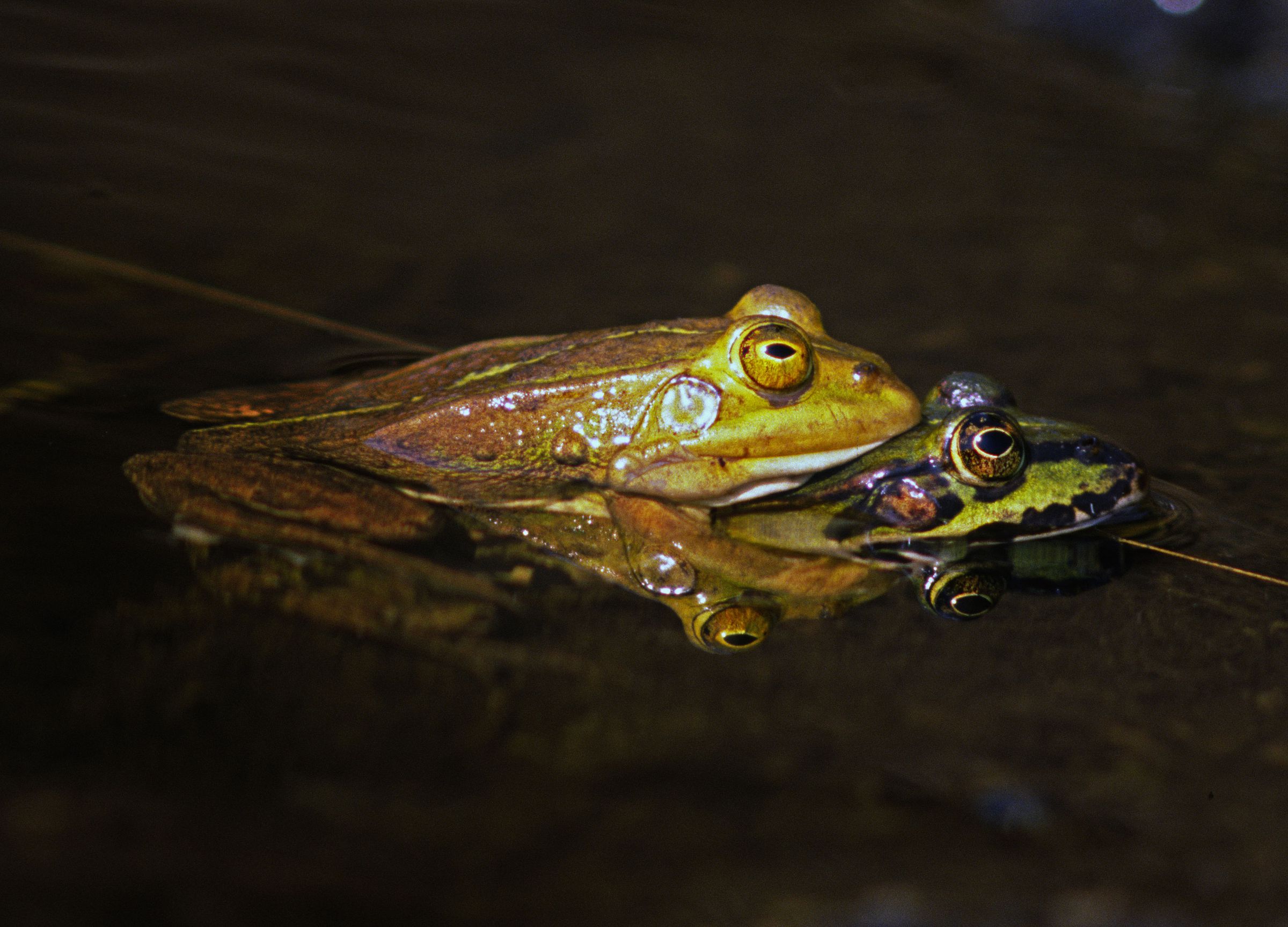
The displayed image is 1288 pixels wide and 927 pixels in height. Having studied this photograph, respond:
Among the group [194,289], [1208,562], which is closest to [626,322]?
[194,289]

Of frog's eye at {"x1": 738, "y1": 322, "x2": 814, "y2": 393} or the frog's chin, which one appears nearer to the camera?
frog's eye at {"x1": 738, "y1": 322, "x2": 814, "y2": 393}

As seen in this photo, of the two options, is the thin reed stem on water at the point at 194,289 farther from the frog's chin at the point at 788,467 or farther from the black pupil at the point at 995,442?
the black pupil at the point at 995,442

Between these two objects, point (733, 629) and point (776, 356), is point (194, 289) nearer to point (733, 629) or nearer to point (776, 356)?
point (776, 356)

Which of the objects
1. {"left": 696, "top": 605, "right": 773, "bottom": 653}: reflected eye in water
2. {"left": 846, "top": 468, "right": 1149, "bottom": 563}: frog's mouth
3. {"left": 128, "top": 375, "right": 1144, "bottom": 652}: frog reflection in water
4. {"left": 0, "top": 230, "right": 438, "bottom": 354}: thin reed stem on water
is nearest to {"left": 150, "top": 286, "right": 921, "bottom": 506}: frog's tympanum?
{"left": 128, "top": 375, "right": 1144, "bottom": 652}: frog reflection in water

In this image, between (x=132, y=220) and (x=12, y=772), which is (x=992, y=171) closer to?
(x=132, y=220)

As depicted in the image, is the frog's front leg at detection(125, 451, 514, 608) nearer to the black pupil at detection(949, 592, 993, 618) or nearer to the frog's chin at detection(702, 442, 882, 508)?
the frog's chin at detection(702, 442, 882, 508)

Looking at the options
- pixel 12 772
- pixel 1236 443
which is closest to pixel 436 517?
pixel 12 772
